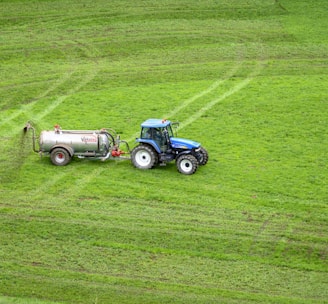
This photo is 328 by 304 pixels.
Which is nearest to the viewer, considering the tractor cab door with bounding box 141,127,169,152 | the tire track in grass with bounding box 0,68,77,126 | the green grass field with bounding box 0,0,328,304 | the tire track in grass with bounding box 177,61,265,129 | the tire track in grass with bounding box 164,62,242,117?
the green grass field with bounding box 0,0,328,304

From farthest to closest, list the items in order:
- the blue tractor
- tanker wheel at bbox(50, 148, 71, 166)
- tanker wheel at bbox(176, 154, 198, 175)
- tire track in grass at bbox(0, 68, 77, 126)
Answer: tire track in grass at bbox(0, 68, 77, 126)
tanker wheel at bbox(50, 148, 71, 166)
the blue tractor
tanker wheel at bbox(176, 154, 198, 175)

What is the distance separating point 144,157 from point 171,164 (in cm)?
154

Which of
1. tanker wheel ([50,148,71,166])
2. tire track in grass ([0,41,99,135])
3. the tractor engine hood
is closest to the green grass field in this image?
tire track in grass ([0,41,99,135])

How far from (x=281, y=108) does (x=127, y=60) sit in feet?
40.7

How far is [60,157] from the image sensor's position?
4034 centimetres

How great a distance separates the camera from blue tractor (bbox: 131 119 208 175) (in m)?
39.7

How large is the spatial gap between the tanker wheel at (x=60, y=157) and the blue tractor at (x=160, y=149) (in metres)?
3.06

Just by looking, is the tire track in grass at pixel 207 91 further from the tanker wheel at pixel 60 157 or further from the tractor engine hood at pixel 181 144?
the tanker wheel at pixel 60 157

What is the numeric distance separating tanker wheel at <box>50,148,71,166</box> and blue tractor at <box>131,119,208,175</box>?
10.0 ft

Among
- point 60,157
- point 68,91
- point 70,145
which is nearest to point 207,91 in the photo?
point 68,91

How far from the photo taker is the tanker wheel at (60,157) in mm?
40125

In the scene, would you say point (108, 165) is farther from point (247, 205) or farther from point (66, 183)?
point (247, 205)

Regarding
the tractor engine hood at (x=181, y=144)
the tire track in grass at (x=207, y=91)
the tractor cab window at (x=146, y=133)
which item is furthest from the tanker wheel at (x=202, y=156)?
the tire track in grass at (x=207, y=91)

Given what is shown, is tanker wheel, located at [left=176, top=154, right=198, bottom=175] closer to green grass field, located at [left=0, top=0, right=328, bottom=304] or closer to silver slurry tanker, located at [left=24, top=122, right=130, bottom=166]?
green grass field, located at [left=0, top=0, right=328, bottom=304]
